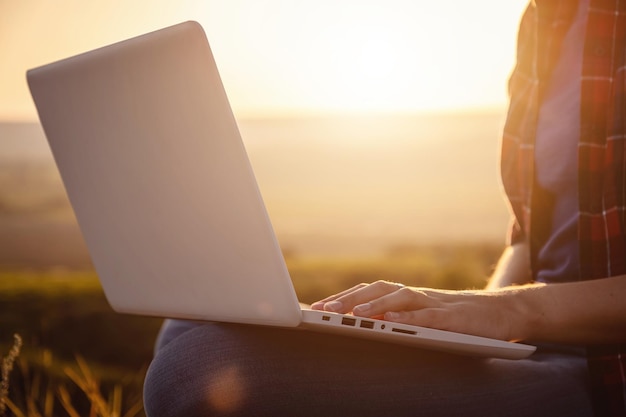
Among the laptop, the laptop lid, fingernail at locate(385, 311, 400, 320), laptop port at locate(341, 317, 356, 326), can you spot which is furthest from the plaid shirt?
the laptop lid

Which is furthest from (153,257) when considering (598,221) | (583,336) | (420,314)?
(598,221)

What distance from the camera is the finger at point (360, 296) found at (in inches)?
43.9

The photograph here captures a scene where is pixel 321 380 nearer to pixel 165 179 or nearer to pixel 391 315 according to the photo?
pixel 391 315

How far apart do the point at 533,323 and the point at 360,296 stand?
350 mm

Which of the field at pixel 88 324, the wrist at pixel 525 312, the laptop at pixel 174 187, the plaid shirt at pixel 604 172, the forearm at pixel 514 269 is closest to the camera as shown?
the laptop at pixel 174 187

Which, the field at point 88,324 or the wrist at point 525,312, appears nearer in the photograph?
the wrist at point 525,312

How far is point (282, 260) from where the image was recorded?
3.17 ft

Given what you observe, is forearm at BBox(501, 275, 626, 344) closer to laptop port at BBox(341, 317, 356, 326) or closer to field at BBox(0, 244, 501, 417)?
laptop port at BBox(341, 317, 356, 326)

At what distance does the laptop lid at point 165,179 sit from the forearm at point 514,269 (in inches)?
35.9

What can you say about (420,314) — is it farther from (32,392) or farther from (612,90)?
(32,392)

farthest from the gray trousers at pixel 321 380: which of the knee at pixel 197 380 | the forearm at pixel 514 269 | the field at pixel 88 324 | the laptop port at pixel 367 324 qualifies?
the field at pixel 88 324

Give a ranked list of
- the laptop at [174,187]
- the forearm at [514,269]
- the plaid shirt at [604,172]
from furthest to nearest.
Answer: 1. the forearm at [514,269]
2. the plaid shirt at [604,172]
3. the laptop at [174,187]

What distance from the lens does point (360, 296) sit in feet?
3.69

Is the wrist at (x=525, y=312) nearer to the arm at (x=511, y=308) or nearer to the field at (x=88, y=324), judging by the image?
the arm at (x=511, y=308)
